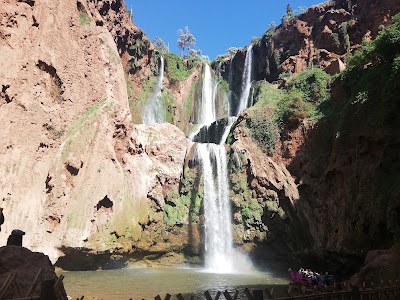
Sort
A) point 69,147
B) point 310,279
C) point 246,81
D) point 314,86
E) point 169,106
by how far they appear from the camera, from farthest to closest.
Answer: point 246,81
point 169,106
point 314,86
point 69,147
point 310,279

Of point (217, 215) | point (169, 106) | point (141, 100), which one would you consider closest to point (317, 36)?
point (169, 106)

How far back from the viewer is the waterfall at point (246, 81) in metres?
49.2

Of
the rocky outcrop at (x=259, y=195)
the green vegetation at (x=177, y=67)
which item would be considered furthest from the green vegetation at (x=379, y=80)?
the green vegetation at (x=177, y=67)

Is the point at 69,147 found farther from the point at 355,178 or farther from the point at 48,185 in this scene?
the point at 355,178

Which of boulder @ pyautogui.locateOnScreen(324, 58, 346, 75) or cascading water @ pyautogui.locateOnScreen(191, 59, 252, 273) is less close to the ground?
A: boulder @ pyautogui.locateOnScreen(324, 58, 346, 75)

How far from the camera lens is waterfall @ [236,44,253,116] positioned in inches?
1935

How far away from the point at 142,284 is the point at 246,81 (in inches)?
1462

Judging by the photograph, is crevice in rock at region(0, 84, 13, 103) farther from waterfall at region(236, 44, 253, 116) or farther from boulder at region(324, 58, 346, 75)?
waterfall at region(236, 44, 253, 116)

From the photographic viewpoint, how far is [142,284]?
66.6ft

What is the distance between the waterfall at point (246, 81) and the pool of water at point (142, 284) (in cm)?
2900

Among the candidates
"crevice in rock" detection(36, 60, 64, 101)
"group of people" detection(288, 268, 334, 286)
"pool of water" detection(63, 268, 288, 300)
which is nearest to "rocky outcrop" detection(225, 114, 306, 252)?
"pool of water" detection(63, 268, 288, 300)

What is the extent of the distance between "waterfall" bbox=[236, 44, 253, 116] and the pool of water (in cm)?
2900

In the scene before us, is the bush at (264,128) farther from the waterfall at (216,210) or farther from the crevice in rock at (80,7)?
the crevice in rock at (80,7)

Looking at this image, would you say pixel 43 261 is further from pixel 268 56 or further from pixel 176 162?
pixel 268 56
